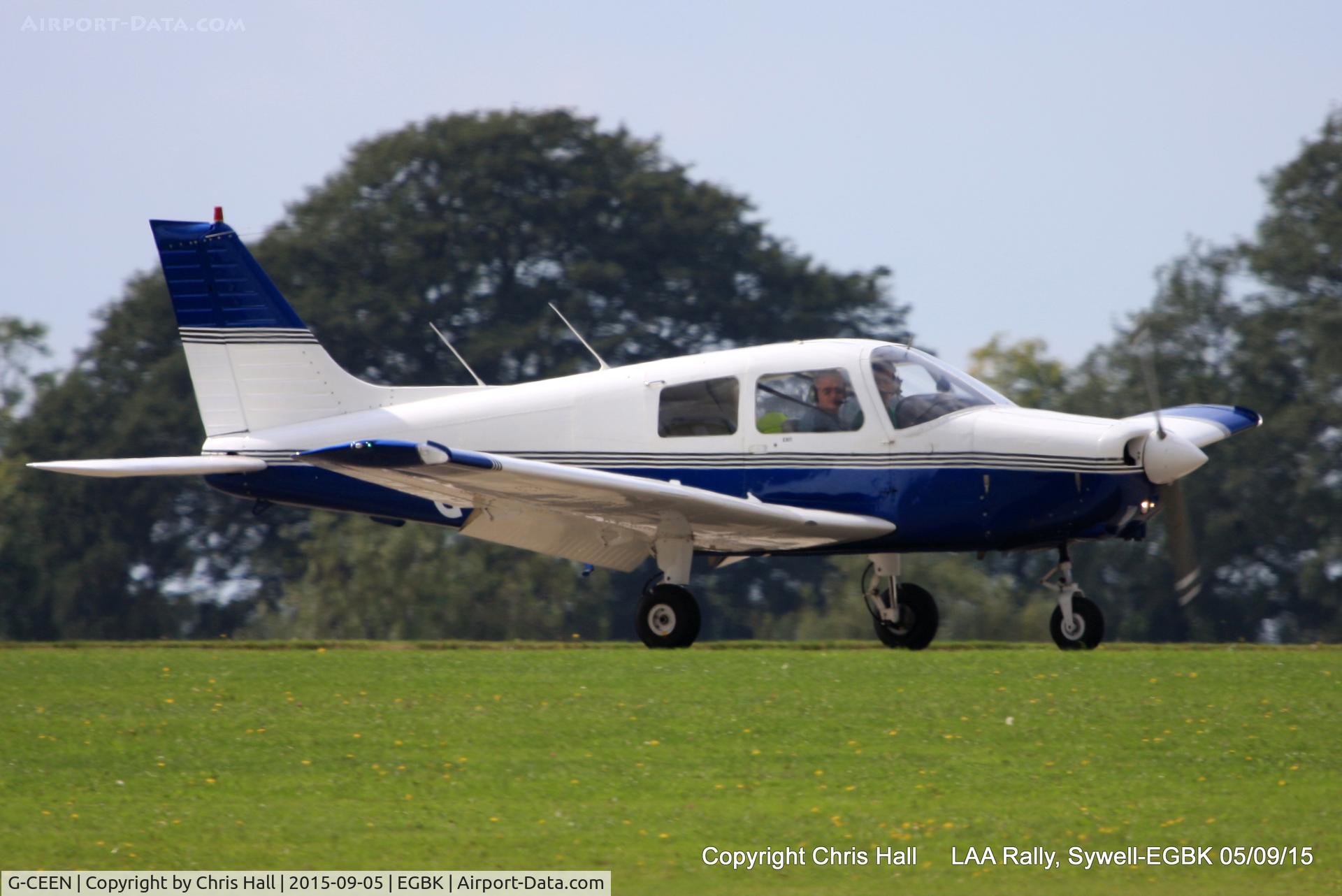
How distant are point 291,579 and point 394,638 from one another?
22.1ft

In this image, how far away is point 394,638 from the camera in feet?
113

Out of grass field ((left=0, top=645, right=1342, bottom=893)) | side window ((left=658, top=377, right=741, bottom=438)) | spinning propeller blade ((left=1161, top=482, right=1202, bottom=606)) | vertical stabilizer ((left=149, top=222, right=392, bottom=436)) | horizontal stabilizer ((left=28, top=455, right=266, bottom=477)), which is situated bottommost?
grass field ((left=0, top=645, right=1342, bottom=893))

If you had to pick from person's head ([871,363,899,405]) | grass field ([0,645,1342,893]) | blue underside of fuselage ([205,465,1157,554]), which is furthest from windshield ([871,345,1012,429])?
grass field ([0,645,1342,893])

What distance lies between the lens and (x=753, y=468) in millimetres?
14297

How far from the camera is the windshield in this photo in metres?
13.9

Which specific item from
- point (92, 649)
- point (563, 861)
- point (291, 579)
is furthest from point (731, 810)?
point (291, 579)

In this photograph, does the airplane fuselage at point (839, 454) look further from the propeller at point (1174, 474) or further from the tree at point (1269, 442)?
the tree at point (1269, 442)

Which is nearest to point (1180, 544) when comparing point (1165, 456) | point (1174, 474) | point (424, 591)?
point (1174, 474)

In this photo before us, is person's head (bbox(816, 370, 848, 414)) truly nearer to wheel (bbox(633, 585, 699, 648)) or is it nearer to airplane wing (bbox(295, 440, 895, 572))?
airplane wing (bbox(295, 440, 895, 572))

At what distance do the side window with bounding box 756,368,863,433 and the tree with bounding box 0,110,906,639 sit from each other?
23.3 m

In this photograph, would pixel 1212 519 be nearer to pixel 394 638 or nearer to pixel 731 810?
pixel 394 638

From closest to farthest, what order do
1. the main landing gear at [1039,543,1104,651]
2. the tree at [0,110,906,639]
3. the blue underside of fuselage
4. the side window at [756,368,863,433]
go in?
the blue underside of fuselage → the side window at [756,368,863,433] → the main landing gear at [1039,543,1104,651] → the tree at [0,110,906,639]

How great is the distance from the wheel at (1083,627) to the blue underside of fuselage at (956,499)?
664 millimetres

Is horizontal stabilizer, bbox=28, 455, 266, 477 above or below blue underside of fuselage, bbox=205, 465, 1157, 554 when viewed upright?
above
